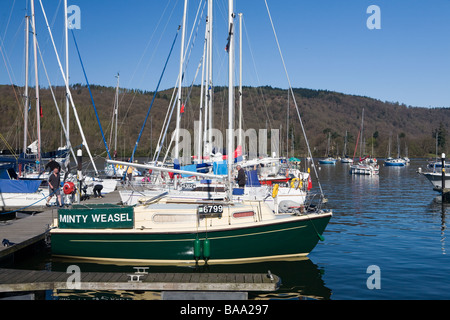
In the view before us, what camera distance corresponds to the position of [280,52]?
59.6 feet

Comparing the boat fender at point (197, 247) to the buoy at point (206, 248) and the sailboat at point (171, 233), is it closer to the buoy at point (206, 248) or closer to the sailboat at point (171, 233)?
the sailboat at point (171, 233)

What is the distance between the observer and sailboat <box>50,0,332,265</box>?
14.6 m

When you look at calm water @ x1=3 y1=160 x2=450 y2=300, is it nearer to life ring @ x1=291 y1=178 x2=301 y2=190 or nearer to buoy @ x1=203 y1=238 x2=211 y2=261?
buoy @ x1=203 y1=238 x2=211 y2=261

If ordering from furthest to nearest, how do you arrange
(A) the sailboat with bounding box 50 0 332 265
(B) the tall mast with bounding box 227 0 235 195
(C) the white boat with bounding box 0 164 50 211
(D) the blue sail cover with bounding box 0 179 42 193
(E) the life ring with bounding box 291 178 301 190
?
1. (E) the life ring with bounding box 291 178 301 190
2. (D) the blue sail cover with bounding box 0 179 42 193
3. (C) the white boat with bounding box 0 164 50 211
4. (B) the tall mast with bounding box 227 0 235 195
5. (A) the sailboat with bounding box 50 0 332 265

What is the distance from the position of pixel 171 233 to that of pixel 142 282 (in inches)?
133

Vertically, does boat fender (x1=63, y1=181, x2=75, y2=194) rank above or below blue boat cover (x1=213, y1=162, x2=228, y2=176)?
below

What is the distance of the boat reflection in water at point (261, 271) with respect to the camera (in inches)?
488

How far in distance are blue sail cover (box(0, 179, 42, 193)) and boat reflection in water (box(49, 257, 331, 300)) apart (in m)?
9.82

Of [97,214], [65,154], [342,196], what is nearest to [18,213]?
[65,154]

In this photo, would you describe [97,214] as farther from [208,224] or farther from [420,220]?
[420,220]

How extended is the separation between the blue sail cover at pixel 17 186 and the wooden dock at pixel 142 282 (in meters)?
13.6

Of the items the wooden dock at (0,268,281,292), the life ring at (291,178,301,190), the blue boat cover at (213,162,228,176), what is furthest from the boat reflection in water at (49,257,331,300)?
the life ring at (291,178,301,190)

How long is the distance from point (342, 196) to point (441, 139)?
142 m

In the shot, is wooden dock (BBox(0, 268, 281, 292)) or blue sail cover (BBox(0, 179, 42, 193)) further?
blue sail cover (BBox(0, 179, 42, 193))
